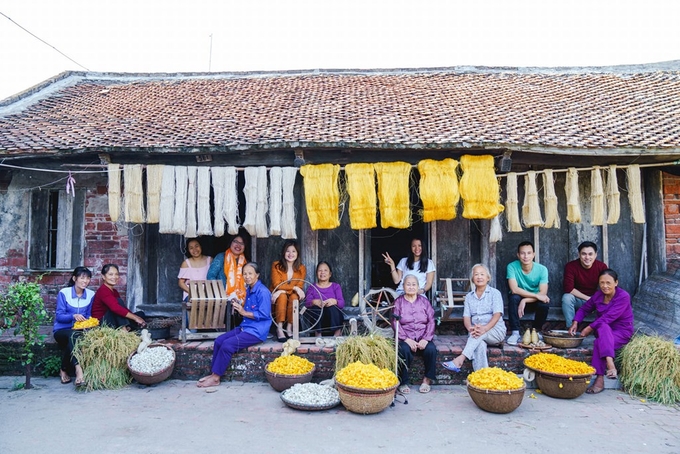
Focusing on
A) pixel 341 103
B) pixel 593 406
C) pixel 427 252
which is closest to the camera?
pixel 593 406

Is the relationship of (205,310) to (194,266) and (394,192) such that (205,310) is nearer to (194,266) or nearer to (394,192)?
(194,266)

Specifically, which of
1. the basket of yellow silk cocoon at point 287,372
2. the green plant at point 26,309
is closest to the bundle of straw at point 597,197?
the basket of yellow silk cocoon at point 287,372

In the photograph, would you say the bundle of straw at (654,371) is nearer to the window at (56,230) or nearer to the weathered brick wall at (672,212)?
the weathered brick wall at (672,212)

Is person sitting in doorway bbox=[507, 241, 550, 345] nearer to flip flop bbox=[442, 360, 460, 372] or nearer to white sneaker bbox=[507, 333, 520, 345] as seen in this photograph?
white sneaker bbox=[507, 333, 520, 345]

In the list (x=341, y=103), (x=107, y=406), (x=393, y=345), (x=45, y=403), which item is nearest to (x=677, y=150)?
(x=393, y=345)

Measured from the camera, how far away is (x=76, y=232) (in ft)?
23.4

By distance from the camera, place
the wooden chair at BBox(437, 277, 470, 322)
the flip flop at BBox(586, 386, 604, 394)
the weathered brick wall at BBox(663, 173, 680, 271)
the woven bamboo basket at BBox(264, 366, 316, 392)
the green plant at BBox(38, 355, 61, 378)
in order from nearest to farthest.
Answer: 1. the woven bamboo basket at BBox(264, 366, 316, 392)
2. the flip flop at BBox(586, 386, 604, 394)
3. the green plant at BBox(38, 355, 61, 378)
4. the wooden chair at BBox(437, 277, 470, 322)
5. the weathered brick wall at BBox(663, 173, 680, 271)

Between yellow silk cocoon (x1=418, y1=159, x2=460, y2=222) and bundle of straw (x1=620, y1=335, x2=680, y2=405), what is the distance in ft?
8.25

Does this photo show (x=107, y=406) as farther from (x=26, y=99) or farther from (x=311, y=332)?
(x=26, y=99)

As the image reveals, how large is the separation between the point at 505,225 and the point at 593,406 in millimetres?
2833

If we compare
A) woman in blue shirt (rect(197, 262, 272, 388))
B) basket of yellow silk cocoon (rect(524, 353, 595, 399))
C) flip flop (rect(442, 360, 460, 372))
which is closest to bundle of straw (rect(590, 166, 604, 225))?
basket of yellow silk cocoon (rect(524, 353, 595, 399))

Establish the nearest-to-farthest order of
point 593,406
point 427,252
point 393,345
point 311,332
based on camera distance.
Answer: point 593,406 < point 393,345 < point 311,332 < point 427,252

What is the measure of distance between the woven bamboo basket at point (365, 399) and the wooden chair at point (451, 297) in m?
1.95

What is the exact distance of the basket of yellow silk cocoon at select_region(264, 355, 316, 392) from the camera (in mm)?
4941
